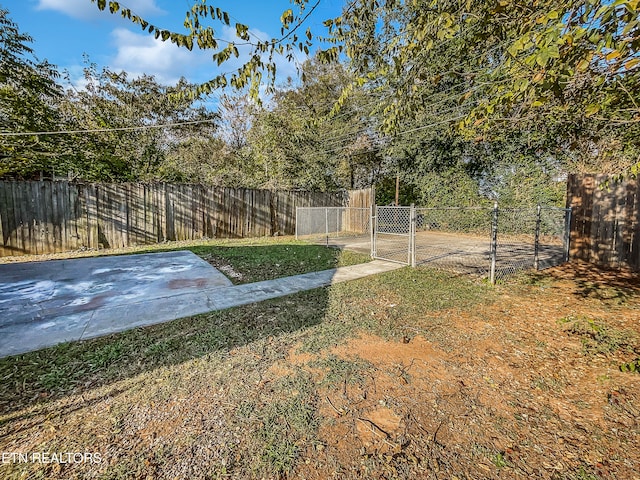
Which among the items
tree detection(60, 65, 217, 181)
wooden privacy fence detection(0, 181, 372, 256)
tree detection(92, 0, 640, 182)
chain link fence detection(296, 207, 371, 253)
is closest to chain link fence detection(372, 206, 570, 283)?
chain link fence detection(296, 207, 371, 253)

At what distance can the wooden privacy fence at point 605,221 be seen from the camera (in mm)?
5613

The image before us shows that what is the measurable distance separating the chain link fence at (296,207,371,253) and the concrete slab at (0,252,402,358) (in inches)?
192

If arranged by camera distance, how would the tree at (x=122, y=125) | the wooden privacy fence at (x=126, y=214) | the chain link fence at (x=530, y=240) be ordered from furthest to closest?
the tree at (x=122, y=125) < the wooden privacy fence at (x=126, y=214) < the chain link fence at (x=530, y=240)

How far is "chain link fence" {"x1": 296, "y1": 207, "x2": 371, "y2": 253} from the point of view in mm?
10969

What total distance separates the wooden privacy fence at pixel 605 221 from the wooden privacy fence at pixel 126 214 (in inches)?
360

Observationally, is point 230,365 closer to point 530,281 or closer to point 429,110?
point 530,281

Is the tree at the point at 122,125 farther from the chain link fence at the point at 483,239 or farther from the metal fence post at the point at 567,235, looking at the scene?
the metal fence post at the point at 567,235

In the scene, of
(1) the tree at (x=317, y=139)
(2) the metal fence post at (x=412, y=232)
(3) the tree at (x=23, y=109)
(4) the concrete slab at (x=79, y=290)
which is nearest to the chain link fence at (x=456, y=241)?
(2) the metal fence post at (x=412, y=232)

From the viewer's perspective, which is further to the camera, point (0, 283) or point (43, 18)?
point (43, 18)

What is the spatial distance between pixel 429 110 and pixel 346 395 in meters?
12.6

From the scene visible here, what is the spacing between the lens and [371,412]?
1.93 m

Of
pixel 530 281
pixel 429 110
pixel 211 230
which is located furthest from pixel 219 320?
pixel 429 110

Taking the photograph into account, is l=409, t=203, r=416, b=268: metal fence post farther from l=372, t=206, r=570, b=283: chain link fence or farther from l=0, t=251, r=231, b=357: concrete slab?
l=0, t=251, r=231, b=357: concrete slab

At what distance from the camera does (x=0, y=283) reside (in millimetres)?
4684
